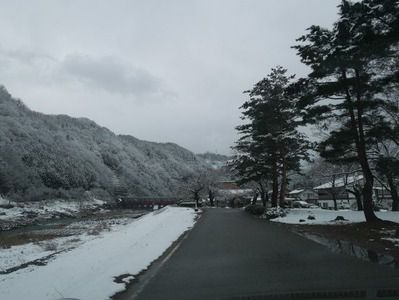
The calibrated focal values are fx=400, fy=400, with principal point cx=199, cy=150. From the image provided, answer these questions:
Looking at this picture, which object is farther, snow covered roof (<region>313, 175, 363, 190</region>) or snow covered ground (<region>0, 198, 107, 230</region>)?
snow covered ground (<region>0, 198, 107, 230</region>)

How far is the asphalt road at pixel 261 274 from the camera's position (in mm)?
7387

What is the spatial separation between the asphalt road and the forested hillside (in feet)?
255

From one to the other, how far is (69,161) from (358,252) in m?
113

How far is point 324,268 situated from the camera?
9250 millimetres

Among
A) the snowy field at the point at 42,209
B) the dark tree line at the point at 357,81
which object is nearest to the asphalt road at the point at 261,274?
the dark tree line at the point at 357,81

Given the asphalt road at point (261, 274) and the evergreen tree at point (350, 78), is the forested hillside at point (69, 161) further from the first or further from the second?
the asphalt road at point (261, 274)

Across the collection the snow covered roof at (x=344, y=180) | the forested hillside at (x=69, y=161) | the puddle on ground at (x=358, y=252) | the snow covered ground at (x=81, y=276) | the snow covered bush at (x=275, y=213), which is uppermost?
the forested hillside at (x=69, y=161)

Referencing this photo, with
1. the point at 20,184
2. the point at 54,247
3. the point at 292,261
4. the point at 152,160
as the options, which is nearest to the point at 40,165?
the point at 20,184

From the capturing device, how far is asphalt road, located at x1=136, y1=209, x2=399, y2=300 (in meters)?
7.39

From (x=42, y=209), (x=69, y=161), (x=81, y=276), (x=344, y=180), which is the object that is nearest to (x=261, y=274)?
(x=81, y=276)

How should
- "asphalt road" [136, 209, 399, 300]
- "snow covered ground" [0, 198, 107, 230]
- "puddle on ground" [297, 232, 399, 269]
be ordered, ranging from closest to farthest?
"asphalt road" [136, 209, 399, 300], "puddle on ground" [297, 232, 399, 269], "snow covered ground" [0, 198, 107, 230]

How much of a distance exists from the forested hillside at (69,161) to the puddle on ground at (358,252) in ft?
254

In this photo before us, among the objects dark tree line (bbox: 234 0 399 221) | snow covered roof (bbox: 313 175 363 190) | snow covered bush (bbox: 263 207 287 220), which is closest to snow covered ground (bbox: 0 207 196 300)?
dark tree line (bbox: 234 0 399 221)

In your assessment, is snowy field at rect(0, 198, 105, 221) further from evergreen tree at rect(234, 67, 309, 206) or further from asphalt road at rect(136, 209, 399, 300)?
asphalt road at rect(136, 209, 399, 300)
